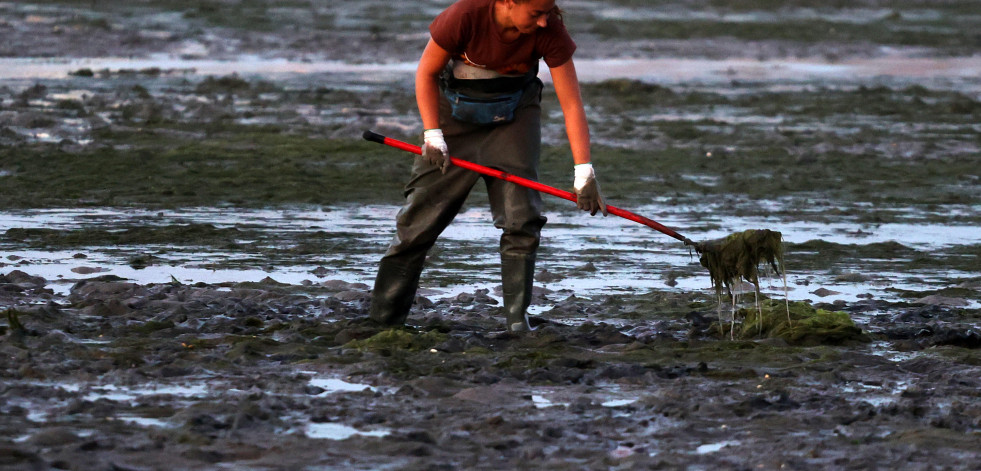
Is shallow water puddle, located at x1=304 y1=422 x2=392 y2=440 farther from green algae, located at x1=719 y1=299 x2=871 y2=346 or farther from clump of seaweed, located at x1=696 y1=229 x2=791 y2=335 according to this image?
clump of seaweed, located at x1=696 y1=229 x2=791 y2=335

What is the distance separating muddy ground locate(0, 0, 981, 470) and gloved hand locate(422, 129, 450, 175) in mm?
729

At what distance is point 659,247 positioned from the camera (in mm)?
9906

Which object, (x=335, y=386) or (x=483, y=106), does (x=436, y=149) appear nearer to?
(x=483, y=106)

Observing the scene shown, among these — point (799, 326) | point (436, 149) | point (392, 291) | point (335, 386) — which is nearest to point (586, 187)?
point (436, 149)

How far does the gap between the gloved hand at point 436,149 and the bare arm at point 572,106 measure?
524mm

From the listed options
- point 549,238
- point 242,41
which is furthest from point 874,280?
point 242,41

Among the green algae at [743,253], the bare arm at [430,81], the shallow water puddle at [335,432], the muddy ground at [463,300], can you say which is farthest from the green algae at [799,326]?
the shallow water puddle at [335,432]

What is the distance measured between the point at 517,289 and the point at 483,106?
0.83 meters

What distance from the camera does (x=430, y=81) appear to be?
6.73m

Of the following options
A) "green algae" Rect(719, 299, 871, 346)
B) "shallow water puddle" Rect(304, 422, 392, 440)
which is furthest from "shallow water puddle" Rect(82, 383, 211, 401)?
"green algae" Rect(719, 299, 871, 346)

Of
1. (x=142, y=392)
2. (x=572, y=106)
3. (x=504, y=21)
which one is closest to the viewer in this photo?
(x=142, y=392)

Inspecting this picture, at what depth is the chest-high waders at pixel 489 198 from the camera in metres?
6.93

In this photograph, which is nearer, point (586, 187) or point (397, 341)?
point (397, 341)

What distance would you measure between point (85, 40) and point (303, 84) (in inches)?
232
